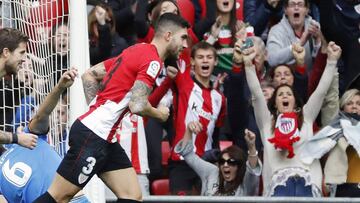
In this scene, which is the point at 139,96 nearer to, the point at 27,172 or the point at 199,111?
the point at 27,172

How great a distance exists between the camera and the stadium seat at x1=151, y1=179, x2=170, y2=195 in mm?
11992

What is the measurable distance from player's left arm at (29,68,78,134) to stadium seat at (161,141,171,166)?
231 cm

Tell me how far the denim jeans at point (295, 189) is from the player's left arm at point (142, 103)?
8.18 ft

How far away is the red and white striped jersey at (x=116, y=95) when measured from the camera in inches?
376

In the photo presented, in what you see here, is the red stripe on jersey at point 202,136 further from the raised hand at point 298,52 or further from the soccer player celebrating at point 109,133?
the soccer player celebrating at point 109,133

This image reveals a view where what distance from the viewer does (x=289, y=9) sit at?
1252 cm

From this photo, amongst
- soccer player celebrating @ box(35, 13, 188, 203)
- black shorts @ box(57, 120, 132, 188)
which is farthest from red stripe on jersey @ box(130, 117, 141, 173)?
black shorts @ box(57, 120, 132, 188)

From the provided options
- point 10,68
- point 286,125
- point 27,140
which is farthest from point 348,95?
point 27,140

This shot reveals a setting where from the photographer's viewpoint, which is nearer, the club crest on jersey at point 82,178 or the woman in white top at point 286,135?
the club crest on jersey at point 82,178

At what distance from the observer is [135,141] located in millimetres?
11844

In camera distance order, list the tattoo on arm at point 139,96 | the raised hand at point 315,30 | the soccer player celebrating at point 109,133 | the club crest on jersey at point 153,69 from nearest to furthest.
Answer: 1. the tattoo on arm at point 139,96
2. the club crest on jersey at point 153,69
3. the soccer player celebrating at point 109,133
4. the raised hand at point 315,30

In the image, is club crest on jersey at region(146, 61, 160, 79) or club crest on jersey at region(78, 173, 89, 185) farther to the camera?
club crest on jersey at region(78, 173, 89, 185)

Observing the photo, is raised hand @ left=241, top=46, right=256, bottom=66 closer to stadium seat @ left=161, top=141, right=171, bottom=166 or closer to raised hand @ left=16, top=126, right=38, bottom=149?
stadium seat @ left=161, top=141, right=171, bottom=166

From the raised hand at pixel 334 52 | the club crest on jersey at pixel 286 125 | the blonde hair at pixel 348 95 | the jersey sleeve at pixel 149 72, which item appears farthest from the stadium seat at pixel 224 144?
the jersey sleeve at pixel 149 72
